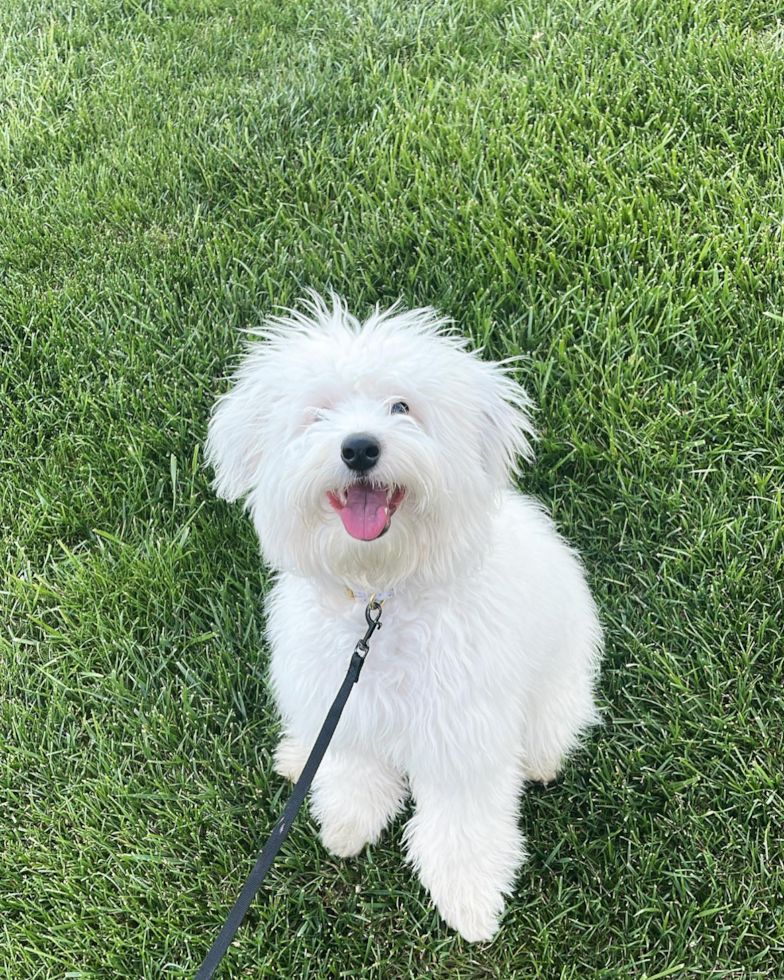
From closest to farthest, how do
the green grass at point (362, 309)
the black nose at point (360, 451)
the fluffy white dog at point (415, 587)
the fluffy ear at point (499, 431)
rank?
the black nose at point (360, 451)
the fluffy white dog at point (415, 587)
the fluffy ear at point (499, 431)
the green grass at point (362, 309)

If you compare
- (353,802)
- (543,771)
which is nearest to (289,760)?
(353,802)

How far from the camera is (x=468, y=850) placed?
2217 millimetres

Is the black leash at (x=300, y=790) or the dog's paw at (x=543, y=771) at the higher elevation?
the black leash at (x=300, y=790)

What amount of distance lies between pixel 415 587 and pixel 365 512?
0.33m

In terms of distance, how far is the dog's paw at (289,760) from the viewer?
2.50 meters

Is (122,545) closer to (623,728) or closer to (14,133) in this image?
(623,728)

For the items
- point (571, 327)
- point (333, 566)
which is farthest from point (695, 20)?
point (333, 566)

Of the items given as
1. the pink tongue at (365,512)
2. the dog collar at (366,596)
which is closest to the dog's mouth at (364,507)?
the pink tongue at (365,512)

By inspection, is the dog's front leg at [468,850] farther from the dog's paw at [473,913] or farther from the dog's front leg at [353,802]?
the dog's front leg at [353,802]

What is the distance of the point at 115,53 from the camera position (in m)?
4.77

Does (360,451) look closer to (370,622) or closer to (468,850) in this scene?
(370,622)

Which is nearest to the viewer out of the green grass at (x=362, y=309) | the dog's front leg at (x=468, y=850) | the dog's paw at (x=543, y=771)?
the dog's front leg at (x=468, y=850)

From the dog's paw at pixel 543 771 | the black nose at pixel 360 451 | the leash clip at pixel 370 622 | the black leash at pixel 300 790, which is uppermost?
the black nose at pixel 360 451

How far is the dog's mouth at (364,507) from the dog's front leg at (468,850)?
2.67 ft
